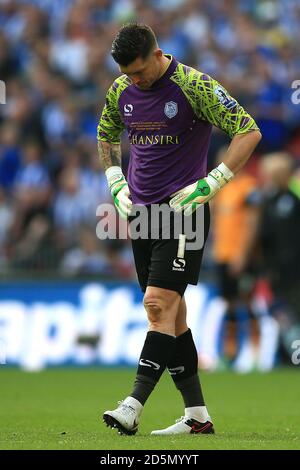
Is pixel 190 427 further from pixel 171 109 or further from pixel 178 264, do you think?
pixel 171 109

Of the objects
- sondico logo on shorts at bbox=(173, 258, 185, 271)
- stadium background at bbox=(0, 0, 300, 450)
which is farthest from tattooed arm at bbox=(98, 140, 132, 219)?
stadium background at bbox=(0, 0, 300, 450)

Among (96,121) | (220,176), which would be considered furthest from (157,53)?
(96,121)

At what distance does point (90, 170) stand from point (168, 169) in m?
9.29

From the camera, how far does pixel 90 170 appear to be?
16625 millimetres

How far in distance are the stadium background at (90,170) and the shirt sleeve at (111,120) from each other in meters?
6.83

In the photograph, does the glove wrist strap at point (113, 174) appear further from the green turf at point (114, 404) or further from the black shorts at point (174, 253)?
the green turf at point (114, 404)

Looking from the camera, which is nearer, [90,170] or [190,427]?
[190,427]

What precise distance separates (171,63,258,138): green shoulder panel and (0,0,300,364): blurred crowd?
279 inches

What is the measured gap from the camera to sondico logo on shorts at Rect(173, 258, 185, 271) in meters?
7.27

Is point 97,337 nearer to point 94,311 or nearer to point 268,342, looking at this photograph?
point 94,311

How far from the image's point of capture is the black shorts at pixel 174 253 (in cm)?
725
